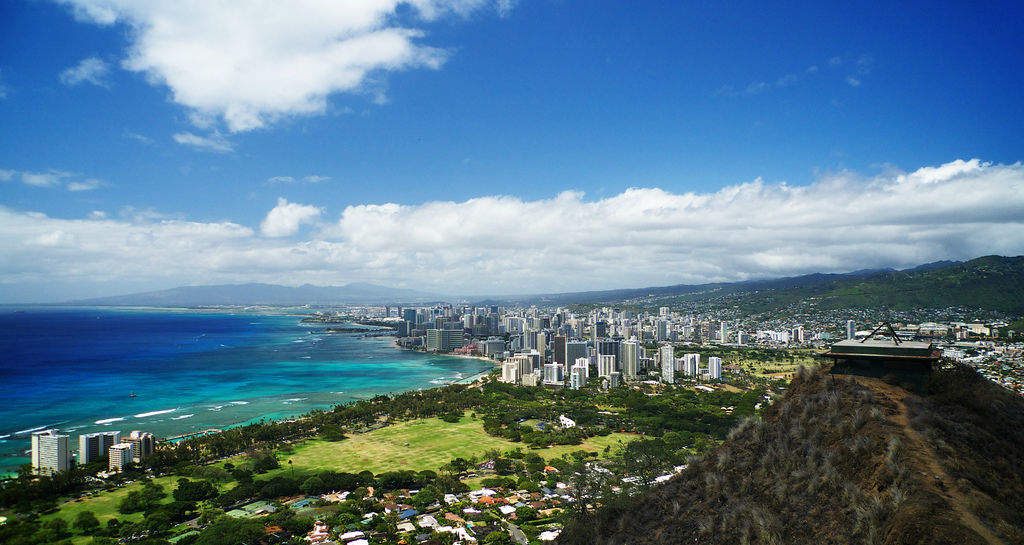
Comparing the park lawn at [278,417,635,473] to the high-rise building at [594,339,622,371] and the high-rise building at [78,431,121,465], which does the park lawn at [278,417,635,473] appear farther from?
the high-rise building at [594,339,622,371]

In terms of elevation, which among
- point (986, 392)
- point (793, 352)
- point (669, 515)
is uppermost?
point (986, 392)

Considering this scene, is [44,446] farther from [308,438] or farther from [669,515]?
[669,515]

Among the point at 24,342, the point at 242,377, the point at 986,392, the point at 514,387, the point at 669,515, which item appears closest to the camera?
the point at 986,392

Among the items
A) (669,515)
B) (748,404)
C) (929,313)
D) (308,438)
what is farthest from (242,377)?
(929,313)

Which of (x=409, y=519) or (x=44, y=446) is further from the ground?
(x=44, y=446)

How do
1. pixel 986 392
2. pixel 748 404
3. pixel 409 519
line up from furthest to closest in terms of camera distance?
pixel 748 404 < pixel 409 519 < pixel 986 392

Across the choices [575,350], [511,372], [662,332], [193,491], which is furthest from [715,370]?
[193,491]

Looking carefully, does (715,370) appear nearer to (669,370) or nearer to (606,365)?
(669,370)
